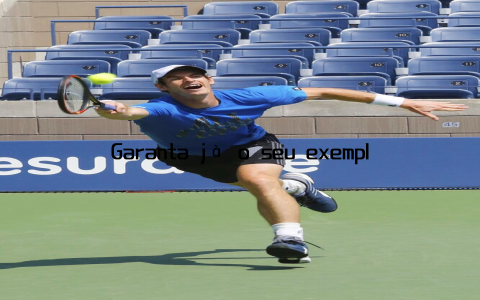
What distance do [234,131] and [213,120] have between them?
0.25 meters

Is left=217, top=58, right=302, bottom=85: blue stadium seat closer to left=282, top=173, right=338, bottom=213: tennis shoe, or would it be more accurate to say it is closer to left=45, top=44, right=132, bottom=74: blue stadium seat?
left=45, top=44, right=132, bottom=74: blue stadium seat

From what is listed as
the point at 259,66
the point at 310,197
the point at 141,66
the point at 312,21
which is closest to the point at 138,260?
the point at 310,197

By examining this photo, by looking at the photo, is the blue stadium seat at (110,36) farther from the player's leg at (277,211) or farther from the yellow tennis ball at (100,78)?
the yellow tennis ball at (100,78)

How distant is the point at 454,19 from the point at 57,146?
23.5 feet

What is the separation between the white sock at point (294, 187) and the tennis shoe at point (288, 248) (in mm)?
1088

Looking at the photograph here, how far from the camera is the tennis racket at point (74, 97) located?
203 inches

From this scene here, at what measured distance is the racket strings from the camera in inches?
207

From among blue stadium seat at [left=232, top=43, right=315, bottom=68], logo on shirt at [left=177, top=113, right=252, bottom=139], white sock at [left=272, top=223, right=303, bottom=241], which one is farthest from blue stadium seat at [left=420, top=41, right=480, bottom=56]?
white sock at [left=272, top=223, right=303, bottom=241]

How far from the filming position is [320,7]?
50.5ft

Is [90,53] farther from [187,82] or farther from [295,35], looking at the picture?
[187,82]

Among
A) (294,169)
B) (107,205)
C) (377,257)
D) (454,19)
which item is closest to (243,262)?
(377,257)

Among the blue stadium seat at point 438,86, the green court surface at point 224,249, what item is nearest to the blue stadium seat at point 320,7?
the blue stadium seat at point 438,86

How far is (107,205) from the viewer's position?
945cm

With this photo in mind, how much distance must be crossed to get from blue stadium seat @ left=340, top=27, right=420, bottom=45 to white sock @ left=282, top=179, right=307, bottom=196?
7.26 meters
